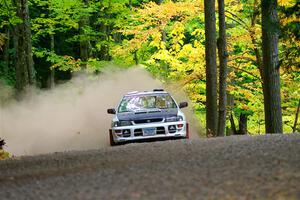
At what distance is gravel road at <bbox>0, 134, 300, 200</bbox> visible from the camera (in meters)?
6.62

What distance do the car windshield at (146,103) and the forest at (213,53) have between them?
2.84 metres

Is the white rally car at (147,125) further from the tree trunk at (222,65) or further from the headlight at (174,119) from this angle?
the tree trunk at (222,65)

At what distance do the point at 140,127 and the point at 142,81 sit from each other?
594 inches

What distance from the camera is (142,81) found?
29906 millimetres

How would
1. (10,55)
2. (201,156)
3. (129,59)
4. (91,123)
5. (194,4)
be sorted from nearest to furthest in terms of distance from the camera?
(201,156), (194,4), (91,123), (129,59), (10,55)

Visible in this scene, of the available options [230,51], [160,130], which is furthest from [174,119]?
[230,51]

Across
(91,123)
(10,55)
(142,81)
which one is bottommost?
(91,123)

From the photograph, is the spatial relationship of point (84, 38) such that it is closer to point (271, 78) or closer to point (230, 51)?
point (230, 51)

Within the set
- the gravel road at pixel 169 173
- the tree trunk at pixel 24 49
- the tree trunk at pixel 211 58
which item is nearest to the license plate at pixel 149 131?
the gravel road at pixel 169 173

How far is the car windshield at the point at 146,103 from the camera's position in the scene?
16175 millimetres

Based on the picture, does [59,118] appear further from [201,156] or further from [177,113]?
[201,156]

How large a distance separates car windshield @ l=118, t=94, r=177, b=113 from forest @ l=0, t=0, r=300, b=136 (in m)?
2.84

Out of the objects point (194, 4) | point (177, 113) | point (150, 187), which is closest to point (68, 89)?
point (194, 4)

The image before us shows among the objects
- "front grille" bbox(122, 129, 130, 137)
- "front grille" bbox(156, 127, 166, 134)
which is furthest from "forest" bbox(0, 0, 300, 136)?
"front grille" bbox(122, 129, 130, 137)
